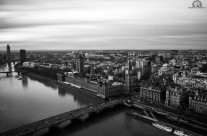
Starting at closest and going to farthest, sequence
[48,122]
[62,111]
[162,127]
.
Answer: [48,122] < [162,127] < [62,111]

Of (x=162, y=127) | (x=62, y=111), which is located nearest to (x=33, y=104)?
(x=62, y=111)

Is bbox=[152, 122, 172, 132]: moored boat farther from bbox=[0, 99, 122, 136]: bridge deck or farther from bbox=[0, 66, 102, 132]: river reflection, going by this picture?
bbox=[0, 66, 102, 132]: river reflection

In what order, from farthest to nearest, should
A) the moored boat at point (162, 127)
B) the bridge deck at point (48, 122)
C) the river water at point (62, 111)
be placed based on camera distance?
the river water at point (62, 111), the moored boat at point (162, 127), the bridge deck at point (48, 122)

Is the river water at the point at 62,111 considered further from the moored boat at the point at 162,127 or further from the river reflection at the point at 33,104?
the moored boat at the point at 162,127

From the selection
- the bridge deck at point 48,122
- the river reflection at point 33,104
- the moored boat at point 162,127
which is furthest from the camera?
the river reflection at point 33,104

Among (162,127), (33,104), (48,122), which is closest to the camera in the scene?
(48,122)

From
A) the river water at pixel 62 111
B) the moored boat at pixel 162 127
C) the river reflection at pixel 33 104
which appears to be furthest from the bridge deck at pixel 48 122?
the moored boat at pixel 162 127

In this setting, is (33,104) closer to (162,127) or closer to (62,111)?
(62,111)

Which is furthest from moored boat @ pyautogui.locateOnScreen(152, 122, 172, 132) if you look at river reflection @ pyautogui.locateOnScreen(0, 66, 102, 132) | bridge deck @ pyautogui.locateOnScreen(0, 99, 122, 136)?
river reflection @ pyautogui.locateOnScreen(0, 66, 102, 132)
